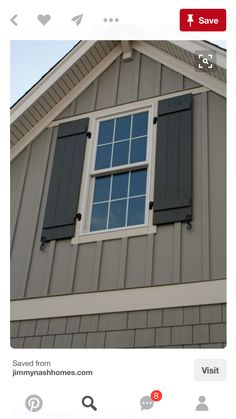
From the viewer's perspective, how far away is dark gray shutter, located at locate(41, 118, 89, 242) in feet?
14.6

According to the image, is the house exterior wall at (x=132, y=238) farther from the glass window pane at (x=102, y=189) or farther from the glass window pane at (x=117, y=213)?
the glass window pane at (x=102, y=189)

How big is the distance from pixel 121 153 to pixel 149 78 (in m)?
0.95

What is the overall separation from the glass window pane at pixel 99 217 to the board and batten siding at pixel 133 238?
0.65 feet

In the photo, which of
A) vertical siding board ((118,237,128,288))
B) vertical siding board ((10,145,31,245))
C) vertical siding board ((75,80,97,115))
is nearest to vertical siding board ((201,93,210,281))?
vertical siding board ((118,237,128,288))

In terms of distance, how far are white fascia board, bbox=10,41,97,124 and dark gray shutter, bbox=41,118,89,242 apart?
1.44 ft

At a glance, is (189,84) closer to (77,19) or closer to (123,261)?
(123,261)

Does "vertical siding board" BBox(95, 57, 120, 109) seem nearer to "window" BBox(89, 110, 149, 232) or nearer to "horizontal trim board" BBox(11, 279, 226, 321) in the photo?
"window" BBox(89, 110, 149, 232)

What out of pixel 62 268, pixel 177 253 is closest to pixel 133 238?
pixel 177 253

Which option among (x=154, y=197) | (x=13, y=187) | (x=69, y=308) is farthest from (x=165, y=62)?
(x=69, y=308)

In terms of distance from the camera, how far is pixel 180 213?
400 cm

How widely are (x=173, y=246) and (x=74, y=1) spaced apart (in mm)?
2026
